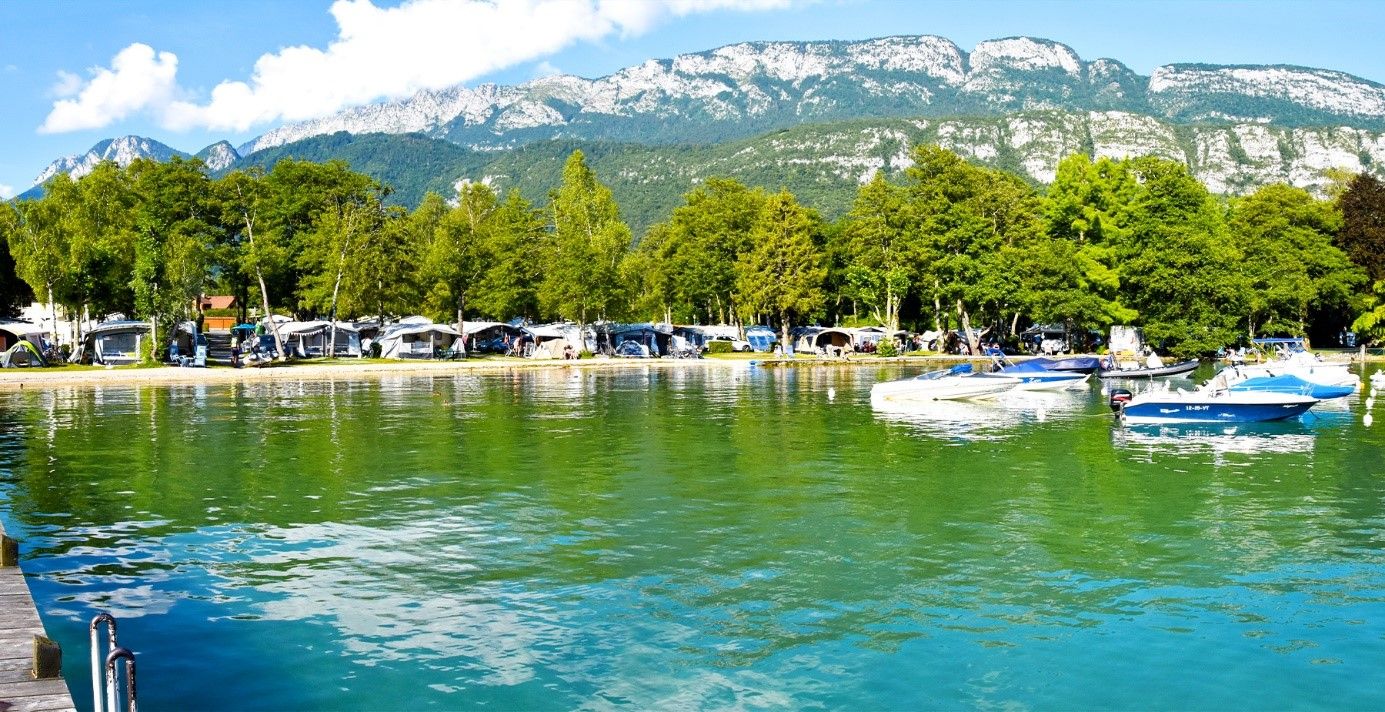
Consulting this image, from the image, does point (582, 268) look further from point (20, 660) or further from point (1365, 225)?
point (20, 660)

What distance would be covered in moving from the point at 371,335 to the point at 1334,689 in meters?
81.5

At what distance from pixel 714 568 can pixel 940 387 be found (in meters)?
31.5

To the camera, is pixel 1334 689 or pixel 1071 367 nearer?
pixel 1334 689

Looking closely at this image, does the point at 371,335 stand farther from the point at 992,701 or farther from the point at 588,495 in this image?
the point at 992,701

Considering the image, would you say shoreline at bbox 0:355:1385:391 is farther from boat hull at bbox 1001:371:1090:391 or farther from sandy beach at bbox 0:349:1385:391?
boat hull at bbox 1001:371:1090:391

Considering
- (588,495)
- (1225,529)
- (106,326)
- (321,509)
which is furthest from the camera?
(106,326)

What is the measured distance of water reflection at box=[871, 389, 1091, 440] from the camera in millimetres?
34188

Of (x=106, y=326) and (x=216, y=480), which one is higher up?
(x=106, y=326)

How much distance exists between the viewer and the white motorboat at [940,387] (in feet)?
148

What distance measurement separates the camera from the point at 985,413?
40.5m

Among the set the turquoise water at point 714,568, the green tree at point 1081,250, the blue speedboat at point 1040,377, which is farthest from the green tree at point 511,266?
the turquoise water at point 714,568

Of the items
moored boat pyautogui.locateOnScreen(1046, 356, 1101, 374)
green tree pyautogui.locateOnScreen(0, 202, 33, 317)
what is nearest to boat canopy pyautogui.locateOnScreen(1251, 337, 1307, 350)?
moored boat pyautogui.locateOnScreen(1046, 356, 1101, 374)

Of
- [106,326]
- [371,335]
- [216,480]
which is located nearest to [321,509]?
[216,480]

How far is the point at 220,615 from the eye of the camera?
43.6ft
